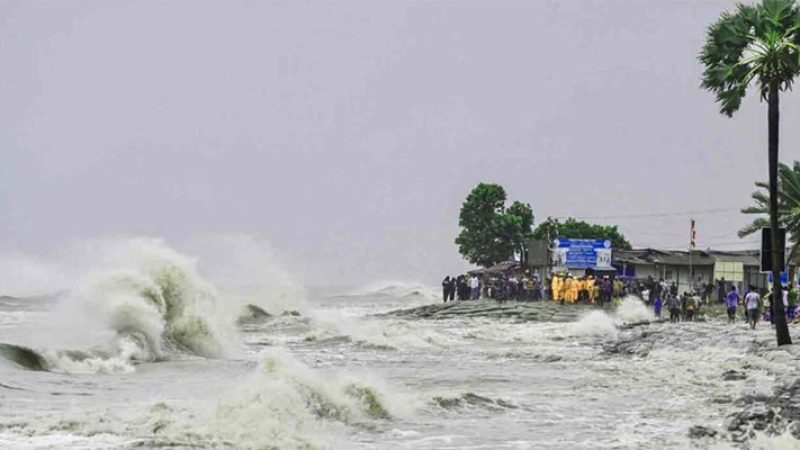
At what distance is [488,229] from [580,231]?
402 inches

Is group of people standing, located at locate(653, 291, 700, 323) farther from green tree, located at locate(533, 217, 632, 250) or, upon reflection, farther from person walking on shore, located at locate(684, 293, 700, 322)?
green tree, located at locate(533, 217, 632, 250)

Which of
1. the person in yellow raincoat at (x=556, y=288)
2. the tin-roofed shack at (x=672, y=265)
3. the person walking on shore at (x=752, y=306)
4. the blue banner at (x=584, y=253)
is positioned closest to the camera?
the person walking on shore at (x=752, y=306)

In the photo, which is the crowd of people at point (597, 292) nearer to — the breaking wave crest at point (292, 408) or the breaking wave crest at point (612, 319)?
the breaking wave crest at point (612, 319)

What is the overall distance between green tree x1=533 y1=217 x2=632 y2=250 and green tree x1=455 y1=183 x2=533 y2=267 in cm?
277

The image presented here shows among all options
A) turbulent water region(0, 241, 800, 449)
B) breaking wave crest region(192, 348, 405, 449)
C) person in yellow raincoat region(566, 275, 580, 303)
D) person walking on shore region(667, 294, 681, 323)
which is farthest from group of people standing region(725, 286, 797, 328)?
breaking wave crest region(192, 348, 405, 449)

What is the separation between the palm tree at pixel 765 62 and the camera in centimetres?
2267

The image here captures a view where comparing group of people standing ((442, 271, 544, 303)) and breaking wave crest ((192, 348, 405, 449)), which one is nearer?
breaking wave crest ((192, 348, 405, 449))

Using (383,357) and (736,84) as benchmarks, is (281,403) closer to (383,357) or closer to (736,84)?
(383,357)

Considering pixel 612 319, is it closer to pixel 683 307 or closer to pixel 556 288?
pixel 683 307

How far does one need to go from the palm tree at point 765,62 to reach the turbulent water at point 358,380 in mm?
3095

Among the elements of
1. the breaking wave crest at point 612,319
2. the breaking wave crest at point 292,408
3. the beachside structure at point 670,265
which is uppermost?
the beachside structure at point 670,265

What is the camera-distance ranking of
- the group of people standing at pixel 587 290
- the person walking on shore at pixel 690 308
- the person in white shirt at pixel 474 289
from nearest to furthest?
the person walking on shore at pixel 690 308, the group of people standing at pixel 587 290, the person in white shirt at pixel 474 289

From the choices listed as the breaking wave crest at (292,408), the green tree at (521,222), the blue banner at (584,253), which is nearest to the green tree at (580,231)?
the green tree at (521,222)

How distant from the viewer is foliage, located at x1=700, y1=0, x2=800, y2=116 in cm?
2264
